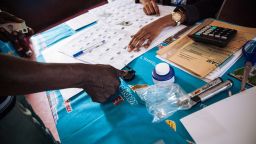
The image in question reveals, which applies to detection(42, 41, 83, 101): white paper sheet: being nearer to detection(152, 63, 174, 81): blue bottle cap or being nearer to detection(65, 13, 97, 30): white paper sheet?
detection(65, 13, 97, 30): white paper sheet

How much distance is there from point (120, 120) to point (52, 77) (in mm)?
231

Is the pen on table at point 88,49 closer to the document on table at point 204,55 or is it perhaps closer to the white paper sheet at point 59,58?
the white paper sheet at point 59,58

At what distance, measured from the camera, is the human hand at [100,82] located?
2.06ft

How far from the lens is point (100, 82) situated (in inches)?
25.1

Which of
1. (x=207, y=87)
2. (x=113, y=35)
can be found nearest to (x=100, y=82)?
(x=207, y=87)

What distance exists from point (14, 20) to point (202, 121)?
89 cm

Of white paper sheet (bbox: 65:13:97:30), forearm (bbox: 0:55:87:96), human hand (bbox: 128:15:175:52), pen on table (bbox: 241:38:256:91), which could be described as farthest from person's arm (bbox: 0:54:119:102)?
white paper sheet (bbox: 65:13:97:30)

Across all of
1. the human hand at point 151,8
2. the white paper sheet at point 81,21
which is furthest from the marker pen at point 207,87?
the white paper sheet at point 81,21

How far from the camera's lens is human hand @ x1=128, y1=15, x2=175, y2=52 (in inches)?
34.5

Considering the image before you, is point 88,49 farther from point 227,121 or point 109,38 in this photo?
point 227,121

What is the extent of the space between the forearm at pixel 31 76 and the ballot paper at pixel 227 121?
341 mm

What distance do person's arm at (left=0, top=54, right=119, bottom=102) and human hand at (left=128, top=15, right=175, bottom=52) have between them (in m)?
0.23

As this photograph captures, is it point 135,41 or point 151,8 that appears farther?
point 151,8

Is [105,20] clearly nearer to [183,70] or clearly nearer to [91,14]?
[91,14]
